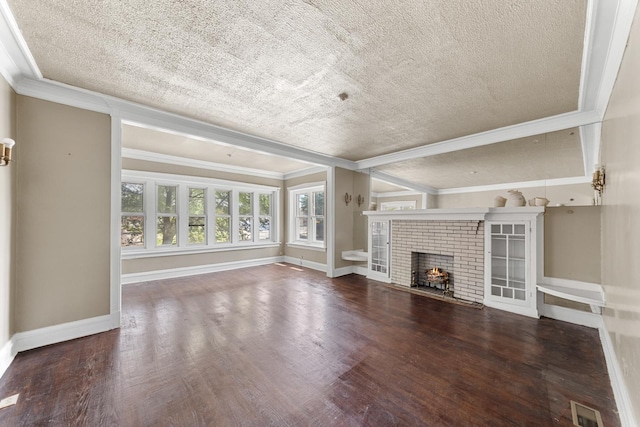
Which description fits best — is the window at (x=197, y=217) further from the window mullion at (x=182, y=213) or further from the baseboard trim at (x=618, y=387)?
the baseboard trim at (x=618, y=387)

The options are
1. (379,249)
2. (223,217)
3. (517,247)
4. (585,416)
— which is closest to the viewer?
(585,416)

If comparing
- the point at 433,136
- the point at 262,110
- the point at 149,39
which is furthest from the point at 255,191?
the point at 149,39

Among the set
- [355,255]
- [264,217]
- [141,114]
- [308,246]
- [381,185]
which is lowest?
[355,255]

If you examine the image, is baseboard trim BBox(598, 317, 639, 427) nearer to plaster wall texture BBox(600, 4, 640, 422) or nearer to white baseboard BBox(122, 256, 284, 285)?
plaster wall texture BBox(600, 4, 640, 422)

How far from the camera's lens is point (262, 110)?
10.6ft

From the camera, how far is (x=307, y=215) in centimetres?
716

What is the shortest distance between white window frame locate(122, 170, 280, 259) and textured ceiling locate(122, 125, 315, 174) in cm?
53

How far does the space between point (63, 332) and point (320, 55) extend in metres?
3.84

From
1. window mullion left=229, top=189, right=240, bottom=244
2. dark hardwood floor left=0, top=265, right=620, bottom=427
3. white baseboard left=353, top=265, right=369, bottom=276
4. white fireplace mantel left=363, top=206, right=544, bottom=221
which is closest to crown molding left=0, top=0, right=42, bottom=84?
dark hardwood floor left=0, top=265, right=620, bottom=427

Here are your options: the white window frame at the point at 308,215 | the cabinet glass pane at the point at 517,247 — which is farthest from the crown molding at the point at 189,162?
the cabinet glass pane at the point at 517,247

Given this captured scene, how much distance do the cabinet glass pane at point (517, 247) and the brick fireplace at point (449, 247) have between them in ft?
1.22

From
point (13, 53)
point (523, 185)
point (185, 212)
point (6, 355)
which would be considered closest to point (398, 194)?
point (523, 185)

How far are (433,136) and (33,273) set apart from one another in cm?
536

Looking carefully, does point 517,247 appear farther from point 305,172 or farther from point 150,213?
point 150,213
